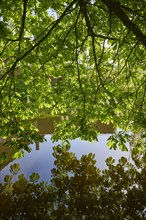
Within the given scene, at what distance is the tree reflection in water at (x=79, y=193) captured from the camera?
3.88 metres

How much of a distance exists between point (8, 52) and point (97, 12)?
1.92 meters

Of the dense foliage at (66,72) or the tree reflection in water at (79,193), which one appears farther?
the dense foliage at (66,72)

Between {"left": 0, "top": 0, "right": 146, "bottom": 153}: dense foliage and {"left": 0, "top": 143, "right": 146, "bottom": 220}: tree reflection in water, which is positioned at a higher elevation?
{"left": 0, "top": 0, "right": 146, "bottom": 153}: dense foliage

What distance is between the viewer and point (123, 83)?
18.4 feet

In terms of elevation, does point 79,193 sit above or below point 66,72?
below

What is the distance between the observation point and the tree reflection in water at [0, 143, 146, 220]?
3.88 meters

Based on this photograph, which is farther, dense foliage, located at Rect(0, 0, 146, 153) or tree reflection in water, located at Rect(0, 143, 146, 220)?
dense foliage, located at Rect(0, 0, 146, 153)

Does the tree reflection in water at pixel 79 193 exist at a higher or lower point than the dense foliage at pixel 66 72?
lower

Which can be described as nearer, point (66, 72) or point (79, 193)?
point (79, 193)

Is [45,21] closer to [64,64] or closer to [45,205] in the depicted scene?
[64,64]

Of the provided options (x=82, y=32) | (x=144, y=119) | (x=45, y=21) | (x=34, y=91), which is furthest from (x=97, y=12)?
(x=144, y=119)

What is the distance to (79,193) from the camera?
4.06m

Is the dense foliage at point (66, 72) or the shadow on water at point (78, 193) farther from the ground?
the dense foliage at point (66, 72)

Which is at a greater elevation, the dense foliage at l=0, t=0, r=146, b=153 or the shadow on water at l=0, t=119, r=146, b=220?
the dense foliage at l=0, t=0, r=146, b=153
